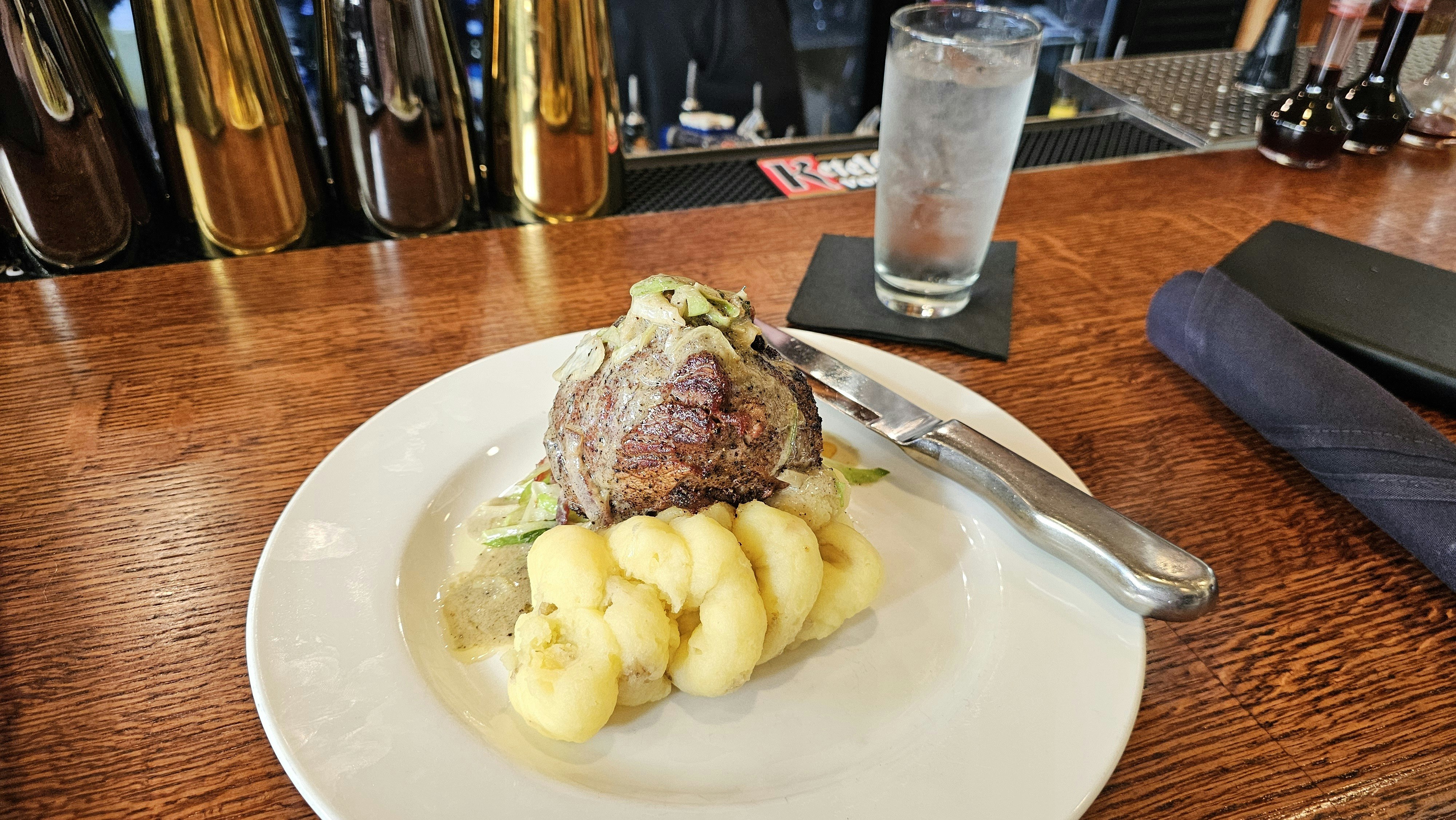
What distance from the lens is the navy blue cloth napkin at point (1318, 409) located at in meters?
0.78

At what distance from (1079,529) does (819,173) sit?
1.10 meters

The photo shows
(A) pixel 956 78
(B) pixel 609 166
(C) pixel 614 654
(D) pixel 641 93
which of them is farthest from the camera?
(D) pixel 641 93

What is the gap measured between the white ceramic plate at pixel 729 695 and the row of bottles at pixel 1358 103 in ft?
3.96

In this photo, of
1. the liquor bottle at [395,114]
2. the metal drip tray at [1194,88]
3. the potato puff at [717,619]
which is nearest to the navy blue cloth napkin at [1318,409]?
the potato puff at [717,619]

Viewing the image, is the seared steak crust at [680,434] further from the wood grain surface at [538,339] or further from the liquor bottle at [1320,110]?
the liquor bottle at [1320,110]

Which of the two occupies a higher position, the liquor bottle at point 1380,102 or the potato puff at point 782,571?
the liquor bottle at point 1380,102

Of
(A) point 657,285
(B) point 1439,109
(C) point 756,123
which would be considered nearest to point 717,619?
(A) point 657,285

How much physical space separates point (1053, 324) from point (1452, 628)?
56 cm

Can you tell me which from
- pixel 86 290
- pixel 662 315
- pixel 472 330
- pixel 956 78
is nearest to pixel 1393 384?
pixel 956 78

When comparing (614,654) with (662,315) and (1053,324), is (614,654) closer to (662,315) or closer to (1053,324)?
(662,315)

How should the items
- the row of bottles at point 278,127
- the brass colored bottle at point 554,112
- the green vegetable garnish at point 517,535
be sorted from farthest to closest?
1. the brass colored bottle at point 554,112
2. the row of bottles at point 278,127
3. the green vegetable garnish at point 517,535

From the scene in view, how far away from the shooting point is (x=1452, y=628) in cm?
73

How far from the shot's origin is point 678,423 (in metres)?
0.68

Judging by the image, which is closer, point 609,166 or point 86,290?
point 86,290
